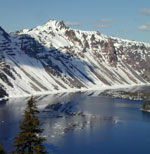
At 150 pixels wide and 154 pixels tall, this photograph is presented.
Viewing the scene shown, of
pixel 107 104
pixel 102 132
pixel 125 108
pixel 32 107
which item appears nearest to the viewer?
pixel 32 107

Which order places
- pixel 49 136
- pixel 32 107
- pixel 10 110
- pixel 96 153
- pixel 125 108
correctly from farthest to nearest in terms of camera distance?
1. pixel 125 108
2. pixel 10 110
3. pixel 49 136
4. pixel 96 153
5. pixel 32 107

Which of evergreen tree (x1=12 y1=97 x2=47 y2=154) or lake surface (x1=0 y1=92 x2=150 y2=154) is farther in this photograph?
lake surface (x1=0 y1=92 x2=150 y2=154)

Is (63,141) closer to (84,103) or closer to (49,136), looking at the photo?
(49,136)

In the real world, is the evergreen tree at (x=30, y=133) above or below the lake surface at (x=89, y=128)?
above

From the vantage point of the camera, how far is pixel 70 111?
6624 inches

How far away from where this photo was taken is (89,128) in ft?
412

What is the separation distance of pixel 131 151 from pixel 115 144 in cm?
740

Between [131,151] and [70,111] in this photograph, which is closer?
[131,151]

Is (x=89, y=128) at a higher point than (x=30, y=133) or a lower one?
lower

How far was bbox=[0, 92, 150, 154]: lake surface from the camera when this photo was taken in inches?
3814

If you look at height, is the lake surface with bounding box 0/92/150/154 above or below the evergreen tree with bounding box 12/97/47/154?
below

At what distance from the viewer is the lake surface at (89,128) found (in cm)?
9688

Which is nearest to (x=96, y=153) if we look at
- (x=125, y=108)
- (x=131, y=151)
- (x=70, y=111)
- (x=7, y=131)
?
(x=131, y=151)

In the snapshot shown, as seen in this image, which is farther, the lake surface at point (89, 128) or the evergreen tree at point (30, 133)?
the lake surface at point (89, 128)
